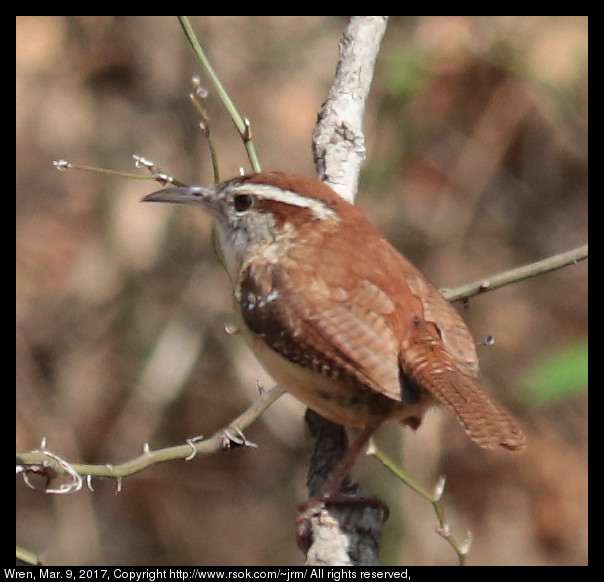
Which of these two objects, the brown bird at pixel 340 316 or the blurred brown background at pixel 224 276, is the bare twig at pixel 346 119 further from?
the blurred brown background at pixel 224 276

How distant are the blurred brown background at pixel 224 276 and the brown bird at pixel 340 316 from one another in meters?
2.03

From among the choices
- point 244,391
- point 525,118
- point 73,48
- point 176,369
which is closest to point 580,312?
point 525,118

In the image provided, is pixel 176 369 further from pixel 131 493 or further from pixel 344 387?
pixel 344 387

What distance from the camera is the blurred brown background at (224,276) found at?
18.8ft

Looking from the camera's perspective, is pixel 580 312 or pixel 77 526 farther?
pixel 580 312

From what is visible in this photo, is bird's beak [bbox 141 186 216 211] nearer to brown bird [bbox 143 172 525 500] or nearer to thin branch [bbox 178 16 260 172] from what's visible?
brown bird [bbox 143 172 525 500]

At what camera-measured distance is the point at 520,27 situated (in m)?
6.03

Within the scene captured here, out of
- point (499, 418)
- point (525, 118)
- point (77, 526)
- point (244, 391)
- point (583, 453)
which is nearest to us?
point (499, 418)

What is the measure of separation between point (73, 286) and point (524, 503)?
11.0 feet

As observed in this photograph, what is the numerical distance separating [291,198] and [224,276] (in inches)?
95.2

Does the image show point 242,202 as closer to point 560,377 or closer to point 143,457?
point 143,457

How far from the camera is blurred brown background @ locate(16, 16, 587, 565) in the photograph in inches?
225

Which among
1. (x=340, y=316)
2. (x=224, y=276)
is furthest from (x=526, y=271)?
(x=224, y=276)

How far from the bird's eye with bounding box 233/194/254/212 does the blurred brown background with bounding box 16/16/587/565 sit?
2.04 m
